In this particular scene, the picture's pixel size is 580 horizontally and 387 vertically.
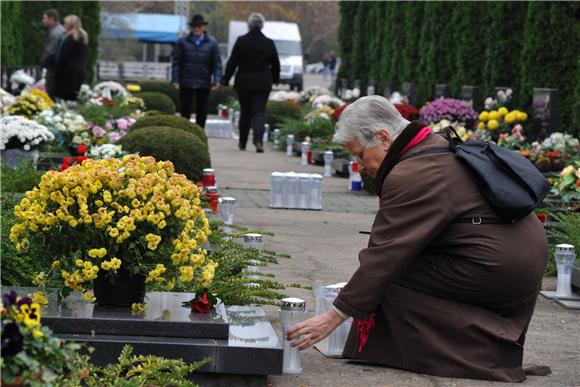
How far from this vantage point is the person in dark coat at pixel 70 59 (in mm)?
17141

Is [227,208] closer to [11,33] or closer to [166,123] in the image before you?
[166,123]

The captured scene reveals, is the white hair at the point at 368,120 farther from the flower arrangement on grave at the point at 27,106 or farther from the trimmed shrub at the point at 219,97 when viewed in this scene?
the trimmed shrub at the point at 219,97

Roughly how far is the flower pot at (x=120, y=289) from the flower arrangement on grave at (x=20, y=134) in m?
6.62

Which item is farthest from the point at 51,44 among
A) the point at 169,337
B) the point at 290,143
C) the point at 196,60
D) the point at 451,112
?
the point at 169,337

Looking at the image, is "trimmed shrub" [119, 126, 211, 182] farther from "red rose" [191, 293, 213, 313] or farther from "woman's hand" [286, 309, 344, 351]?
"woman's hand" [286, 309, 344, 351]

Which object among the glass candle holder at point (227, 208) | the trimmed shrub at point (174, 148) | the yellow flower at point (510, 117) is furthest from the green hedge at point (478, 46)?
the glass candle holder at point (227, 208)

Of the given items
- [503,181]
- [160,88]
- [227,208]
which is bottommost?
[160,88]

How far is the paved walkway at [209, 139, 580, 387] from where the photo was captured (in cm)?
521

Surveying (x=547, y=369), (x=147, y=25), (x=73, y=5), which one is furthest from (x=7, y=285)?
(x=147, y=25)

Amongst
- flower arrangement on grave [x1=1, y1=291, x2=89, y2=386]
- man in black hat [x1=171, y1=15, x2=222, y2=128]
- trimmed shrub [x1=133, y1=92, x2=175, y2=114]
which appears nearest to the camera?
flower arrangement on grave [x1=1, y1=291, x2=89, y2=386]

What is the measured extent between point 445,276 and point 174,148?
609 centimetres

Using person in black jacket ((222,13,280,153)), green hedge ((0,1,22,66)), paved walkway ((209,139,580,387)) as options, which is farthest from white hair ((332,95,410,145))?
green hedge ((0,1,22,66))

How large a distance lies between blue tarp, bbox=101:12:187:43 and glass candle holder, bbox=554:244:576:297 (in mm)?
44615

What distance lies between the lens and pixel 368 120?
5.21 m
